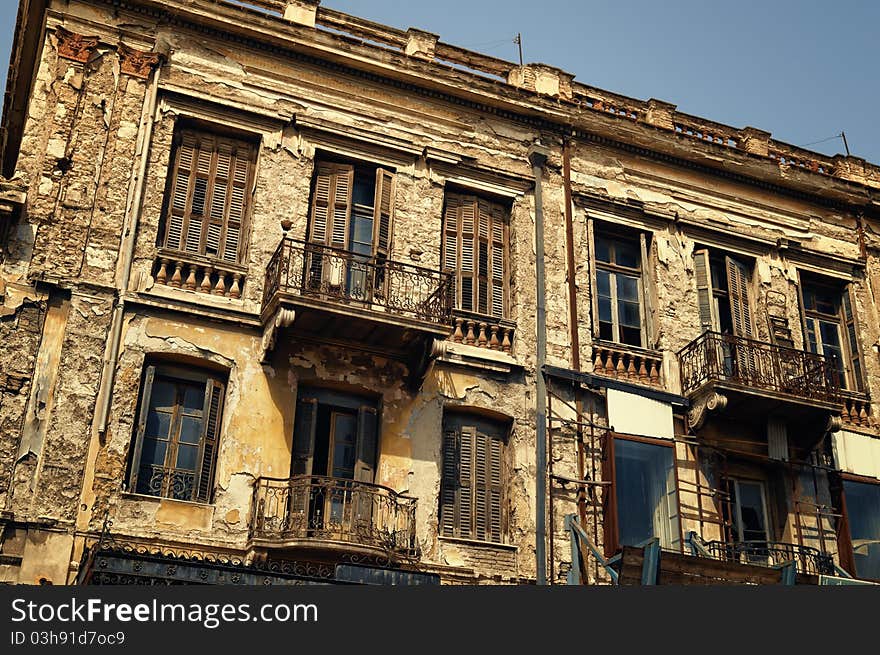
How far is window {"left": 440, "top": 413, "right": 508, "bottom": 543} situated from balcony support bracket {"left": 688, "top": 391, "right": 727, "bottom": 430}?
275cm

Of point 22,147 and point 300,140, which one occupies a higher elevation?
point 300,140

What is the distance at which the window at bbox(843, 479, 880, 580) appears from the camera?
1515cm

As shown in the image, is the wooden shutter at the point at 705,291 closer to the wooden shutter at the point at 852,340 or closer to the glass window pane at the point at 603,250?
the glass window pane at the point at 603,250

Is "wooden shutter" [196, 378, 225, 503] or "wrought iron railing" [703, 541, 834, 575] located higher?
"wooden shutter" [196, 378, 225, 503]

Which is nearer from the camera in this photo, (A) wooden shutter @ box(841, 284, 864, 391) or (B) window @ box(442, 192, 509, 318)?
(B) window @ box(442, 192, 509, 318)

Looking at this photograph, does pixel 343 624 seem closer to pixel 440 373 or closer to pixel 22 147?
pixel 440 373

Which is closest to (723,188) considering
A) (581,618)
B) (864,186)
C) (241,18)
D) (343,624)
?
(864,186)

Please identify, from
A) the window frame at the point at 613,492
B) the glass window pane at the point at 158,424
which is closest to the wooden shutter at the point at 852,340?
the window frame at the point at 613,492

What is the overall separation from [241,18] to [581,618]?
951cm

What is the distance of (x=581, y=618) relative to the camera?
30.4 feet

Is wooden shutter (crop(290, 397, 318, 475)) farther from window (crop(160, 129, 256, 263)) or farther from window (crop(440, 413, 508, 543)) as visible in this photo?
window (crop(160, 129, 256, 263))

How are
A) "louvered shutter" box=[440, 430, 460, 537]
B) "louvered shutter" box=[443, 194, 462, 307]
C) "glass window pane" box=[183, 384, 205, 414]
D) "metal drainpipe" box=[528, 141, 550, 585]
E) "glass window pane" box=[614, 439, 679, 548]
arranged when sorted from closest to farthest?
"glass window pane" box=[183, 384, 205, 414]
"louvered shutter" box=[440, 430, 460, 537]
"metal drainpipe" box=[528, 141, 550, 585]
"glass window pane" box=[614, 439, 679, 548]
"louvered shutter" box=[443, 194, 462, 307]

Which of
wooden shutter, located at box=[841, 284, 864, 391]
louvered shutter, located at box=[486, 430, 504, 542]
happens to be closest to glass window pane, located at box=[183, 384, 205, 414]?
louvered shutter, located at box=[486, 430, 504, 542]

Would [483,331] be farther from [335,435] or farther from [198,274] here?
[198,274]
